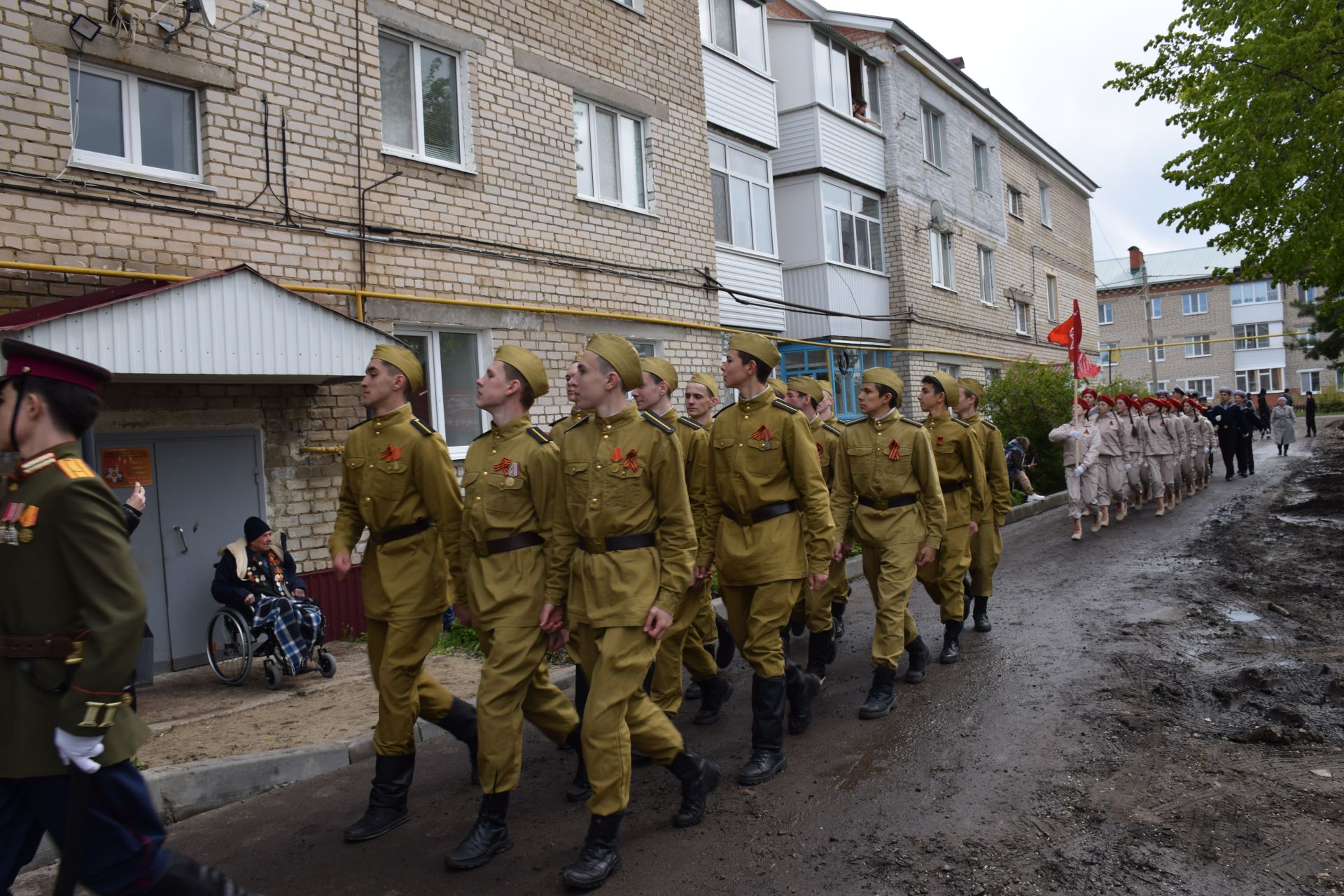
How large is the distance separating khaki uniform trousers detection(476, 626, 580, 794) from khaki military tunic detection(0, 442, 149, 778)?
156 centimetres

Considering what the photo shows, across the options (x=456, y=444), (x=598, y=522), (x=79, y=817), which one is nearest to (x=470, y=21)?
(x=456, y=444)

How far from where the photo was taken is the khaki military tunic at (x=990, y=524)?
8352 millimetres

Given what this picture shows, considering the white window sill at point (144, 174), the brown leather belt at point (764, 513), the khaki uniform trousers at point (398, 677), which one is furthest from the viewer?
the white window sill at point (144, 174)

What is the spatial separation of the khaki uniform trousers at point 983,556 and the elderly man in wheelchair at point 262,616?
5292mm

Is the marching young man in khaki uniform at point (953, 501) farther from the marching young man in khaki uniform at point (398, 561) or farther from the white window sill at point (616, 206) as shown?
the white window sill at point (616, 206)

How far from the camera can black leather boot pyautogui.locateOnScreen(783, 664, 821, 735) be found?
5.68 meters

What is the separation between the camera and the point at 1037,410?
65.1 feet

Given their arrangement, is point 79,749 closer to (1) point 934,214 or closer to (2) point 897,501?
(2) point 897,501

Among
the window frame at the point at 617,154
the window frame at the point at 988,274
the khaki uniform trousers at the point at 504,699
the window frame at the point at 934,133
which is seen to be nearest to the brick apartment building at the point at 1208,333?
the window frame at the point at 988,274

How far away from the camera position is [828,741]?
5.57 m

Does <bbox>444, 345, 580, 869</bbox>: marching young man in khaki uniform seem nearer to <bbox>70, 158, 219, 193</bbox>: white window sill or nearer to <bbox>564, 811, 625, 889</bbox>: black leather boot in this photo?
<bbox>564, 811, 625, 889</bbox>: black leather boot

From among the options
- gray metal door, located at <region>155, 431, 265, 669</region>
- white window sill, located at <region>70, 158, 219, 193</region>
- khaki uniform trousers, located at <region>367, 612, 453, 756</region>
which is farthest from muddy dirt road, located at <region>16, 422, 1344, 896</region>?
white window sill, located at <region>70, 158, 219, 193</region>

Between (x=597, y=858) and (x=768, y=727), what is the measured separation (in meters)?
1.37

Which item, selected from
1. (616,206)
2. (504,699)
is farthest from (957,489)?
(616,206)
